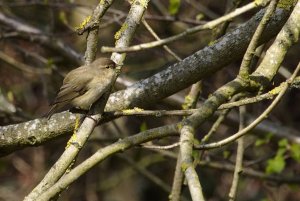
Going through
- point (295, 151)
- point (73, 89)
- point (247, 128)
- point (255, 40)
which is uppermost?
point (295, 151)

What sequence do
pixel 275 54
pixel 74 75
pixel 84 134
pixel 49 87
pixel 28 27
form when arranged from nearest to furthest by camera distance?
1. pixel 84 134
2. pixel 275 54
3. pixel 74 75
4. pixel 28 27
5. pixel 49 87

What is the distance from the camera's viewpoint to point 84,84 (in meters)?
4.45

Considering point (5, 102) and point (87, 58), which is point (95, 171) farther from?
point (87, 58)

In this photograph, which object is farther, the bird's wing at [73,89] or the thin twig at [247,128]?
the bird's wing at [73,89]

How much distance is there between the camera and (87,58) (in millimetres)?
3426

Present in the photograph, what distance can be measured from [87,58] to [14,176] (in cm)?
631

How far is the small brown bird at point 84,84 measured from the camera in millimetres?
3771

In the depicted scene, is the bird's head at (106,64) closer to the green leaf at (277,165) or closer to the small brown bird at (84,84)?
the small brown bird at (84,84)

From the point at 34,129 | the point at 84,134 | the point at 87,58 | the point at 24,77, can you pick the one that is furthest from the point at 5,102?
the point at 24,77

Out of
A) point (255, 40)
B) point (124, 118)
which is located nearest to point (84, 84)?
point (255, 40)

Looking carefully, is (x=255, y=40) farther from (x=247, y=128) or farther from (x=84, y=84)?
(x=84, y=84)

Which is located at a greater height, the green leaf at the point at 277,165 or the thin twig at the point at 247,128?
the green leaf at the point at 277,165

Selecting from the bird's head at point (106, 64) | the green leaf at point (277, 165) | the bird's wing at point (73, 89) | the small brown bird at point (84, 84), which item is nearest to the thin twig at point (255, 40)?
the bird's head at point (106, 64)

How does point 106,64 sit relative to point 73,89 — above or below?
below
